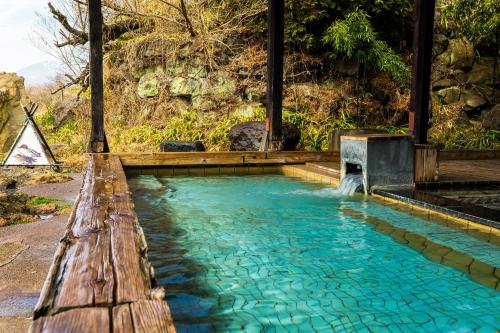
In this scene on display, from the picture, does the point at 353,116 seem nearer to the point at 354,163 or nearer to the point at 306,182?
the point at 306,182

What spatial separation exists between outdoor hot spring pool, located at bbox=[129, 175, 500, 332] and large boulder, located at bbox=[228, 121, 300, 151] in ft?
11.5

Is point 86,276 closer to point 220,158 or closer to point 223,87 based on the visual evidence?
point 220,158

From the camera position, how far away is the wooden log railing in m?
1.33

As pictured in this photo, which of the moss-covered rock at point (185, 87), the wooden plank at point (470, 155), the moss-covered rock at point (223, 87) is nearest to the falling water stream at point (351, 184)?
the wooden plank at point (470, 155)

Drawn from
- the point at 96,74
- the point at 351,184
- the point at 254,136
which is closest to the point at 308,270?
the point at 351,184

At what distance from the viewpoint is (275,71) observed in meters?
7.35

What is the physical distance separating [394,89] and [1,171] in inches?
337

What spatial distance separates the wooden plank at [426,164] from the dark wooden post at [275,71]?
2735 mm

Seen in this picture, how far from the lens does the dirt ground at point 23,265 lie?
2.41 meters

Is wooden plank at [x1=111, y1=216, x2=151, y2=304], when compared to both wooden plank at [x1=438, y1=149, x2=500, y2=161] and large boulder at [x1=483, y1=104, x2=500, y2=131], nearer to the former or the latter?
wooden plank at [x1=438, y1=149, x2=500, y2=161]

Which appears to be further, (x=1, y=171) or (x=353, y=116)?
(x=353, y=116)

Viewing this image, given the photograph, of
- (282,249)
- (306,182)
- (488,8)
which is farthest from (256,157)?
(488,8)

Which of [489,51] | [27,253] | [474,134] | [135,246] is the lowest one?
[27,253]

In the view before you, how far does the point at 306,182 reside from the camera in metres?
6.33
